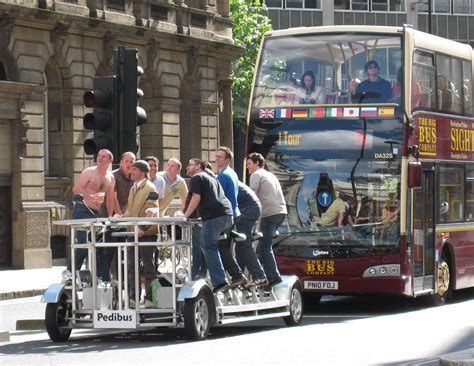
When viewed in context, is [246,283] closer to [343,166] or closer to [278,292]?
[278,292]

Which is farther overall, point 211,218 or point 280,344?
point 211,218

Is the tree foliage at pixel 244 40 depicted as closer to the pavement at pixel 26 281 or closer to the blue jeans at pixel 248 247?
the pavement at pixel 26 281

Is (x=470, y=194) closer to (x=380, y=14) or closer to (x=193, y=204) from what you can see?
(x=193, y=204)

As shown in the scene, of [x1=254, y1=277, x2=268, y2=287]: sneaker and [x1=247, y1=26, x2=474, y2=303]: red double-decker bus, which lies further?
[x1=247, y1=26, x2=474, y2=303]: red double-decker bus

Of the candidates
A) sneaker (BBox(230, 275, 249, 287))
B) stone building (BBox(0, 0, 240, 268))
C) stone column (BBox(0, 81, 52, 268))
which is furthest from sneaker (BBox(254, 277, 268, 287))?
stone column (BBox(0, 81, 52, 268))

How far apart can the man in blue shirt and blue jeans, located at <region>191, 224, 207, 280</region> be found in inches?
10.5

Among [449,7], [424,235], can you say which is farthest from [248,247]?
[449,7]

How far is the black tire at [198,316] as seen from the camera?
16172 mm

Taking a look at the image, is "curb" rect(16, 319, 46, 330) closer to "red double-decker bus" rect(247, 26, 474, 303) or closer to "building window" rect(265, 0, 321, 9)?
"red double-decker bus" rect(247, 26, 474, 303)

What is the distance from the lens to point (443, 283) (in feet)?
76.5

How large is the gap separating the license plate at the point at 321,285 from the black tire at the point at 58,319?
17.7 feet

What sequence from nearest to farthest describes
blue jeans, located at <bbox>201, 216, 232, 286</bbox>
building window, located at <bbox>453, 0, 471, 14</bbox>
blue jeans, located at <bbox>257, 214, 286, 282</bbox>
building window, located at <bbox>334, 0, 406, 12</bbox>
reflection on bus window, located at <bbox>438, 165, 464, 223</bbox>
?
blue jeans, located at <bbox>201, 216, 232, 286</bbox>, blue jeans, located at <bbox>257, 214, 286, 282</bbox>, reflection on bus window, located at <bbox>438, 165, 464, 223</bbox>, building window, located at <bbox>334, 0, 406, 12</bbox>, building window, located at <bbox>453, 0, 471, 14</bbox>

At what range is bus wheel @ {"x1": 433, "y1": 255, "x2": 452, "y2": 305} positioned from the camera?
23.1 metres

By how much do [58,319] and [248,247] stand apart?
2808 millimetres
